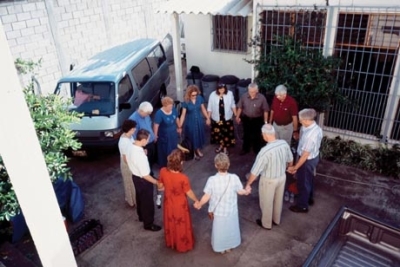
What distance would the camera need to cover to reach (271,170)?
4.44 metres

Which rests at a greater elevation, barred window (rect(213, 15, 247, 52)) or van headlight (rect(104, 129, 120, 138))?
barred window (rect(213, 15, 247, 52))

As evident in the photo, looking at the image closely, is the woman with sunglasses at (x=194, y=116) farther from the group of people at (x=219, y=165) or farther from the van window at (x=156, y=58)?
the van window at (x=156, y=58)

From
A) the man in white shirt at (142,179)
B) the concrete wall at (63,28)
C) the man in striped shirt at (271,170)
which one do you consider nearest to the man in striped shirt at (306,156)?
the man in striped shirt at (271,170)

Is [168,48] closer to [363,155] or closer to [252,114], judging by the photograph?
[252,114]

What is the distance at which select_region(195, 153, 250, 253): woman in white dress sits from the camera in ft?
13.2

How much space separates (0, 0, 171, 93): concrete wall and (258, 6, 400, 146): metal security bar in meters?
5.64

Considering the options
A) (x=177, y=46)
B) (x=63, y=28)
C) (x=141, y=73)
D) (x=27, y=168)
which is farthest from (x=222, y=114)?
(x=63, y=28)

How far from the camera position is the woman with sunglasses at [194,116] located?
20.1 ft

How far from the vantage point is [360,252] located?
4418 millimetres

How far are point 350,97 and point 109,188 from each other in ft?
16.1

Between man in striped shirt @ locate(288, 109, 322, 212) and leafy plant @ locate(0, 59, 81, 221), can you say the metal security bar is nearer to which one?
man in striped shirt @ locate(288, 109, 322, 212)

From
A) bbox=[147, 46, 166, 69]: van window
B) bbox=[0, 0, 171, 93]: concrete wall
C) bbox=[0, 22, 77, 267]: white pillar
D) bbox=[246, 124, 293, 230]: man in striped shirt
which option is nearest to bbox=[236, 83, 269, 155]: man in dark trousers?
bbox=[246, 124, 293, 230]: man in striped shirt

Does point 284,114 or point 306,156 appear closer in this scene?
point 306,156

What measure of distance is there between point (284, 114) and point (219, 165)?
7.58 ft
